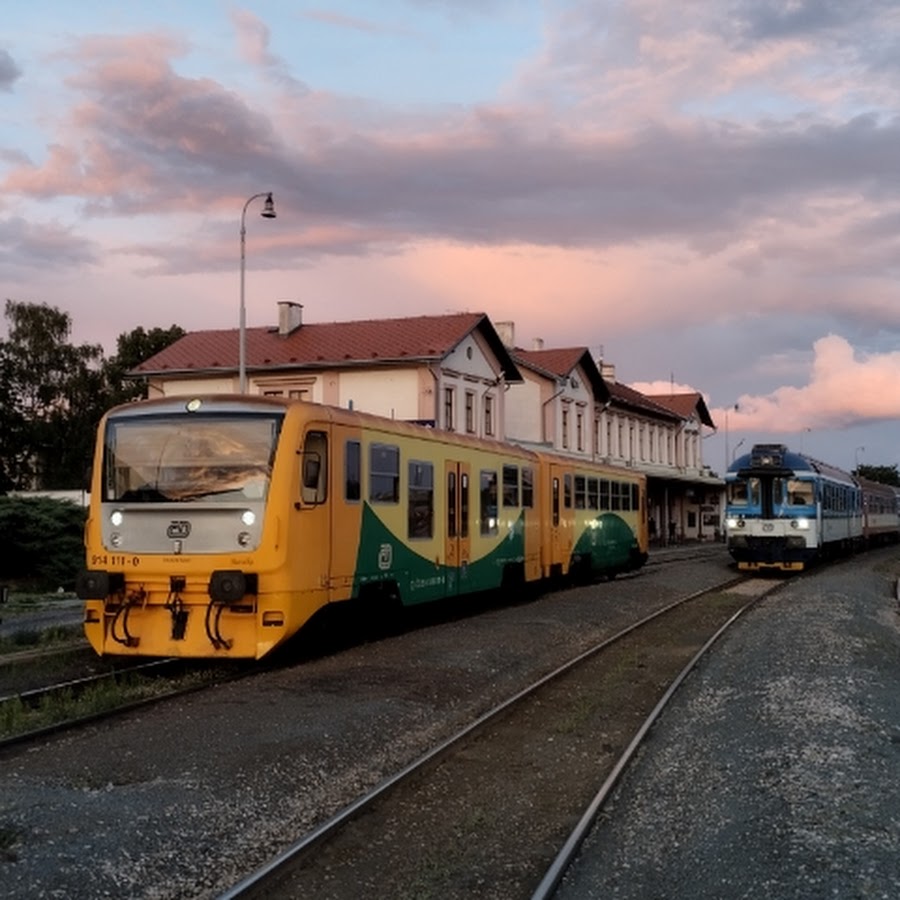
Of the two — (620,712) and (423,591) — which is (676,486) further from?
(620,712)

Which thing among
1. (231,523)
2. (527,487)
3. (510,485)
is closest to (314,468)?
(231,523)

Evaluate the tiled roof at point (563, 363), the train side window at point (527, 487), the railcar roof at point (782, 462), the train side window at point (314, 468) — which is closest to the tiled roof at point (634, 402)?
the tiled roof at point (563, 363)

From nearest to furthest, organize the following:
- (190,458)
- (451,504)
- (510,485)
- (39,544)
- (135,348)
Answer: (190,458), (451,504), (510,485), (39,544), (135,348)

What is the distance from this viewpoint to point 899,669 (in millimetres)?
13625

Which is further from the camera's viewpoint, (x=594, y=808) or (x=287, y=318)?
(x=287, y=318)

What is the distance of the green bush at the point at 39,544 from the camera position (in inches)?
1026

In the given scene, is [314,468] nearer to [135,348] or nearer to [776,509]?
[776,509]

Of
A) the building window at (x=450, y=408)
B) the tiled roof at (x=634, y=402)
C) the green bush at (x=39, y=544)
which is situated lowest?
the green bush at (x=39, y=544)

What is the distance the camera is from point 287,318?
45.9 meters

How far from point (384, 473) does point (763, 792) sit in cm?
793

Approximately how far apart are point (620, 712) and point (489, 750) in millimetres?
2183

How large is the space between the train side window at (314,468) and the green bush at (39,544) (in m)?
14.9

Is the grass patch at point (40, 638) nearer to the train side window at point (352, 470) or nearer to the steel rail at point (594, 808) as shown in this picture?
the train side window at point (352, 470)

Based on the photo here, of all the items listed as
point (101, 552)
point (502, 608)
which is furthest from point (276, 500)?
point (502, 608)
